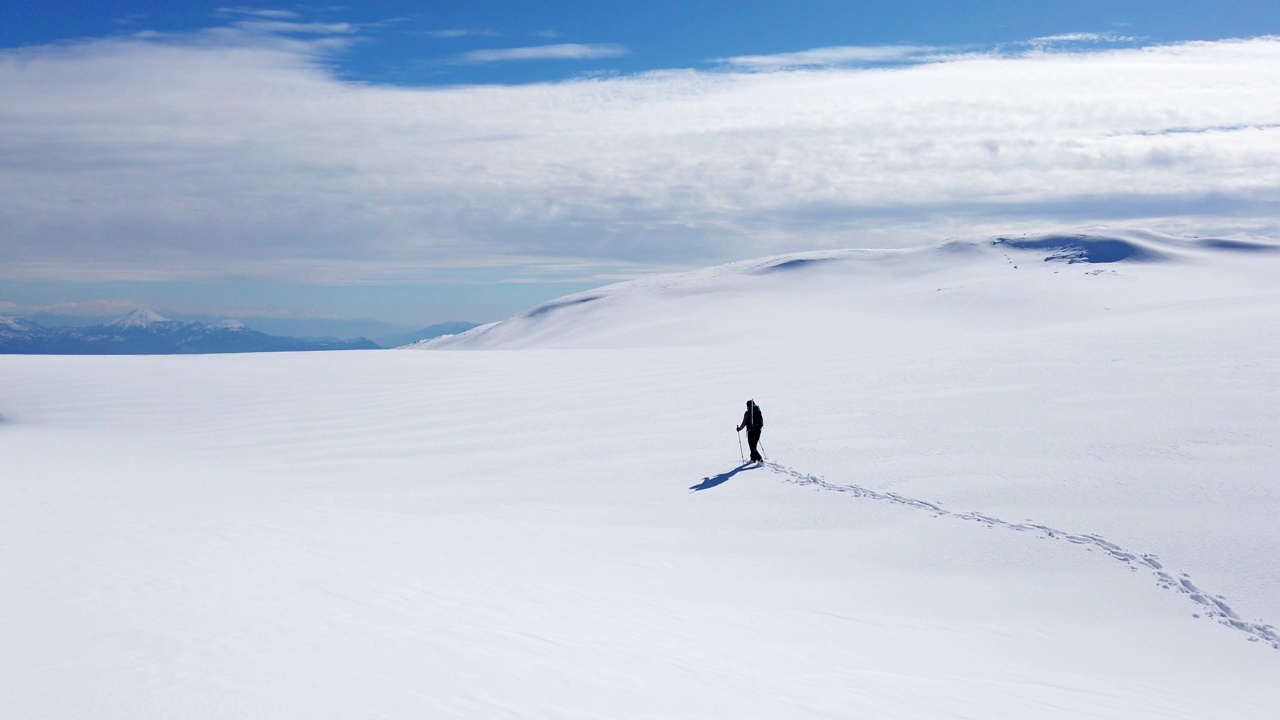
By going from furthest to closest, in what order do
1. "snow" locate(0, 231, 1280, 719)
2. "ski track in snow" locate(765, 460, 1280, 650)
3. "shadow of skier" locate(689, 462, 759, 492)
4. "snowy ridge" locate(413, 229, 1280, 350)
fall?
1. "snowy ridge" locate(413, 229, 1280, 350)
2. "shadow of skier" locate(689, 462, 759, 492)
3. "ski track in snow" locate(765, 460, 1280, 650)
4. "snow" locate(0, 231, 1280, 719)

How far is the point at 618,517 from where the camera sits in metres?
10.2

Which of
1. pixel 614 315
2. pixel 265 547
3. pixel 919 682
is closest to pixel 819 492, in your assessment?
pixel 919 682

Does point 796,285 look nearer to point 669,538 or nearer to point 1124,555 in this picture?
point 669,538

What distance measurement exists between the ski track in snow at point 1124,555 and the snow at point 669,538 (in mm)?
31

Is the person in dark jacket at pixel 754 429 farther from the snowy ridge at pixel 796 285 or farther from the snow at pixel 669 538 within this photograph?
the snowy ridge at pixel 796 285

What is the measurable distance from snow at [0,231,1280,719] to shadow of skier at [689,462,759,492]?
66mm

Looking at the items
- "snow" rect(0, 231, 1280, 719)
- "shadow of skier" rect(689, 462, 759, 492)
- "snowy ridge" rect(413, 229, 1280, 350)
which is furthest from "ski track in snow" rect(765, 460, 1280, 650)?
"snowy ridge" rect(413, 229, 1280, 350)

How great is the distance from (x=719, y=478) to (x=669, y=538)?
2137mm

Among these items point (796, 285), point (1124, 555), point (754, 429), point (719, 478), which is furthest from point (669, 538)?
point (796, 285)

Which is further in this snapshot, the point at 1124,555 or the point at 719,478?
the point at 719,478

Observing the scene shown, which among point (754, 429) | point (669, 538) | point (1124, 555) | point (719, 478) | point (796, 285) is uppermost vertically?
point (796, 285)

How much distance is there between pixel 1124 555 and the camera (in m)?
7.91

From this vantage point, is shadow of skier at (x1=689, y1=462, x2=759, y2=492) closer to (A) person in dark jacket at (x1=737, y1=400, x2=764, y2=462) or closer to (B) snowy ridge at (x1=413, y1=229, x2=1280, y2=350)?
(A) person in dark jacket at (x1=737, y1=400, x2=764, y2=462)

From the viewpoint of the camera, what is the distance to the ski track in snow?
6.67 meters
